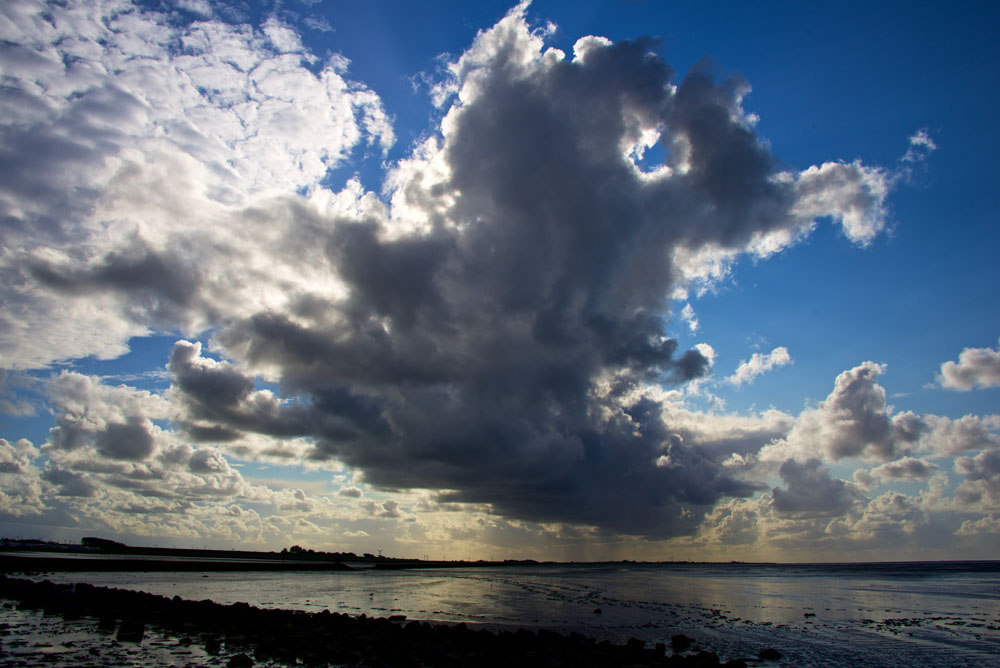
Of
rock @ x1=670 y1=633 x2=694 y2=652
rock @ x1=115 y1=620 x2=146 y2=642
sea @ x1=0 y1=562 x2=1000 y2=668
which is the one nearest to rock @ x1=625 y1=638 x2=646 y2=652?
rock @ x1=670 y1=633 x2=694 y2=652

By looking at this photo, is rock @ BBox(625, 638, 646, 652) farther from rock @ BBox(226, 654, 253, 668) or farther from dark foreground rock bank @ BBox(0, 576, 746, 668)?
rock @ BBox(226, 654, 253, 668)

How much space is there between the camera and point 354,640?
28.0 meters

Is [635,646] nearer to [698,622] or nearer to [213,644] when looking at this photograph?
[698,622]

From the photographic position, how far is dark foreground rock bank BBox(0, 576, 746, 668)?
24.4 metres

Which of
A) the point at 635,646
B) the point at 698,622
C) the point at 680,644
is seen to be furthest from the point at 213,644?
the point at 698,622

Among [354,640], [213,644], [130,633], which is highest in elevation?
[130,633]

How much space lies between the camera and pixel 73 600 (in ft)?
122

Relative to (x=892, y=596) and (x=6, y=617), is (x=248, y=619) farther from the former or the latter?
(x=892, y=596)

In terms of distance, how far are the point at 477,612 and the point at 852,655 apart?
27.4 meters

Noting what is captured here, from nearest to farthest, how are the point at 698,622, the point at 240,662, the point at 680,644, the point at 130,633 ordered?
1. the point at 240,662
2. the point at 130,633
3. the point at 680,644
4. the point at 698,622

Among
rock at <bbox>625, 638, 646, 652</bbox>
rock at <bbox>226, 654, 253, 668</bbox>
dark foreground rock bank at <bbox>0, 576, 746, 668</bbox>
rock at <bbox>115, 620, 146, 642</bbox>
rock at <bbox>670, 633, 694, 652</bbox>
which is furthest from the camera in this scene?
rock at <bbox>670, 633, 694, 652</bbox>

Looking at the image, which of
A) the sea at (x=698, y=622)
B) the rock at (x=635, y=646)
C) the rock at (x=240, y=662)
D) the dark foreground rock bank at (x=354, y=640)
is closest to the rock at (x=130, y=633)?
the dark foreground rock bank at (x=354, y=640)

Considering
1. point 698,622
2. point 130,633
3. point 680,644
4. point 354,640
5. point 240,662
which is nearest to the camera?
point 240,662

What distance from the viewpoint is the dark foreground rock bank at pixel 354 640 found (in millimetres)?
24391
